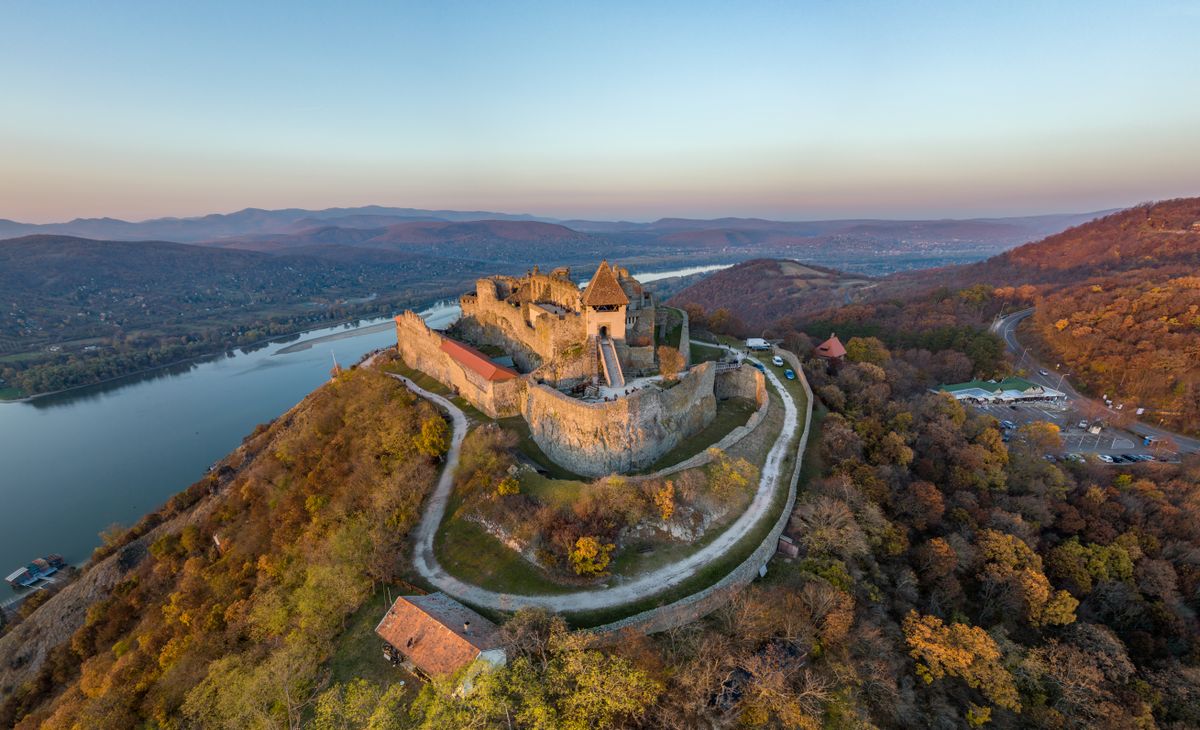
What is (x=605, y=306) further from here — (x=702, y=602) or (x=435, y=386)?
(x=702, y=602)

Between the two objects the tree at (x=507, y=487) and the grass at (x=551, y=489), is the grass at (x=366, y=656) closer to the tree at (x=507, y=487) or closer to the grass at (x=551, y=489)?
the tree at (x=507, y=487)

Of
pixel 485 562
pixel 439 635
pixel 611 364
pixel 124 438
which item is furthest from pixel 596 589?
pixel 124 438

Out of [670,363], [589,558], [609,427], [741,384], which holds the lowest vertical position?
[589,558]

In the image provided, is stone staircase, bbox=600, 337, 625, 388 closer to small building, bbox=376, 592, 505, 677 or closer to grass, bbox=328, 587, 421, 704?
small building, bbox=376, 592, 505, 677

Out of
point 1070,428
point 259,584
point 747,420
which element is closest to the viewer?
point 259,584

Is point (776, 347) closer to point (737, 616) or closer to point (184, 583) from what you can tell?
point (737, 616)

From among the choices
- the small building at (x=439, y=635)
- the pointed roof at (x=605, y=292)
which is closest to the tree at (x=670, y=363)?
the pointed roof at (x=605, y=292)

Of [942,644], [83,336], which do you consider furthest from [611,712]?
[83,336]

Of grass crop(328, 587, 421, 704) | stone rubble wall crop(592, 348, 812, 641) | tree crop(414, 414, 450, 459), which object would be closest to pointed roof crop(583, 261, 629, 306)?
tree crop(414, 414, 450, 459)
